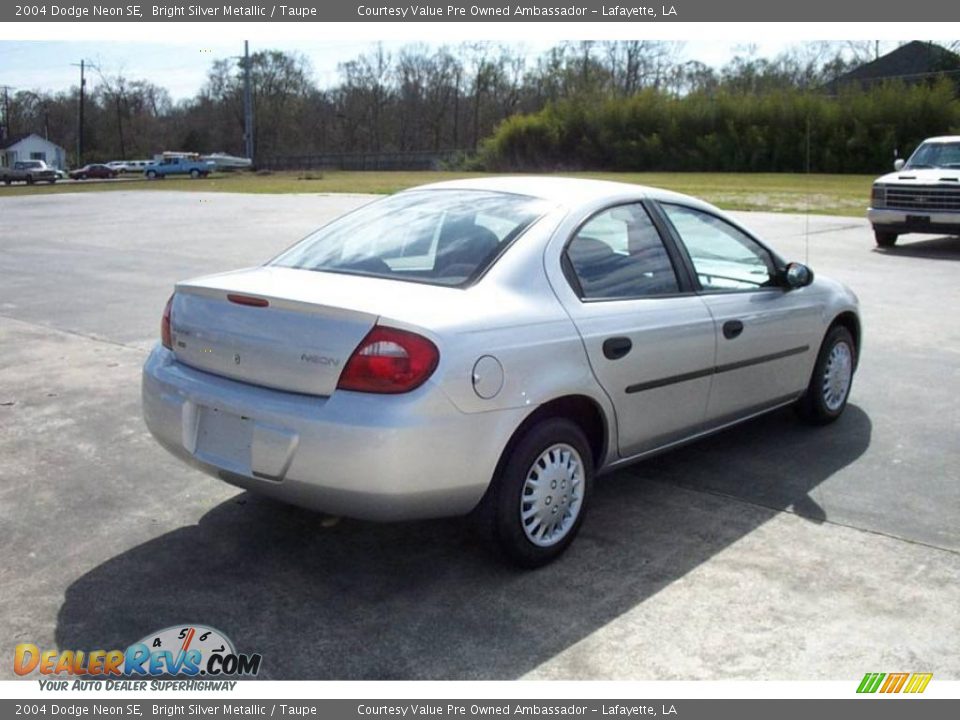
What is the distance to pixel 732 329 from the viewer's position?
16.0ft

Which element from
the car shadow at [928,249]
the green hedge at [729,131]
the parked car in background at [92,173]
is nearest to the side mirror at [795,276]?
the car shadow at [928,249]

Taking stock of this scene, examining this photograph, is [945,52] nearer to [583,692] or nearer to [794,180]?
[794,180]

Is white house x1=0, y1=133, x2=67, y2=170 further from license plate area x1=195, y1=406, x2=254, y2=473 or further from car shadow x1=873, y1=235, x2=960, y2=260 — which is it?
license plate area x1=195, y1=406, x2=254, y2=473

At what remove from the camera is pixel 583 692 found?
3.15 meters

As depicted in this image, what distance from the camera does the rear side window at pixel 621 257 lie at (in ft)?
14.2

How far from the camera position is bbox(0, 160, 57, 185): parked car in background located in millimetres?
60781

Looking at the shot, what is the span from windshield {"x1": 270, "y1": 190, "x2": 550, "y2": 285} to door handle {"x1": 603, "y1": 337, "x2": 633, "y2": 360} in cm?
60

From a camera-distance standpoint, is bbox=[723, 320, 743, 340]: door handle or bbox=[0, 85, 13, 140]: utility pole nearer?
bbox=[723, 320, 743, 340]: door handle

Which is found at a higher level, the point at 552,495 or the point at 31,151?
the point at 31,151

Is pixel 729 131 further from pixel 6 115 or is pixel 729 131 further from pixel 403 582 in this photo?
pixel 6 115

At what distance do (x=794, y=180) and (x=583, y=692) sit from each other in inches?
1611

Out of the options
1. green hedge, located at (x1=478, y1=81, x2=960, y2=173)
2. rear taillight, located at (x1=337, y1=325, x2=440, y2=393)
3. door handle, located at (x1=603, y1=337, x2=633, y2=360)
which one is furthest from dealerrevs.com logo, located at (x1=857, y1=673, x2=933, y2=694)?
green hedge, located at (x1=478, y1=81, x2=960, y2=173)

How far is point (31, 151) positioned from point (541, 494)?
10948 centimetres

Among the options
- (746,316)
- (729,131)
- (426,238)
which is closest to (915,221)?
(746,316)
